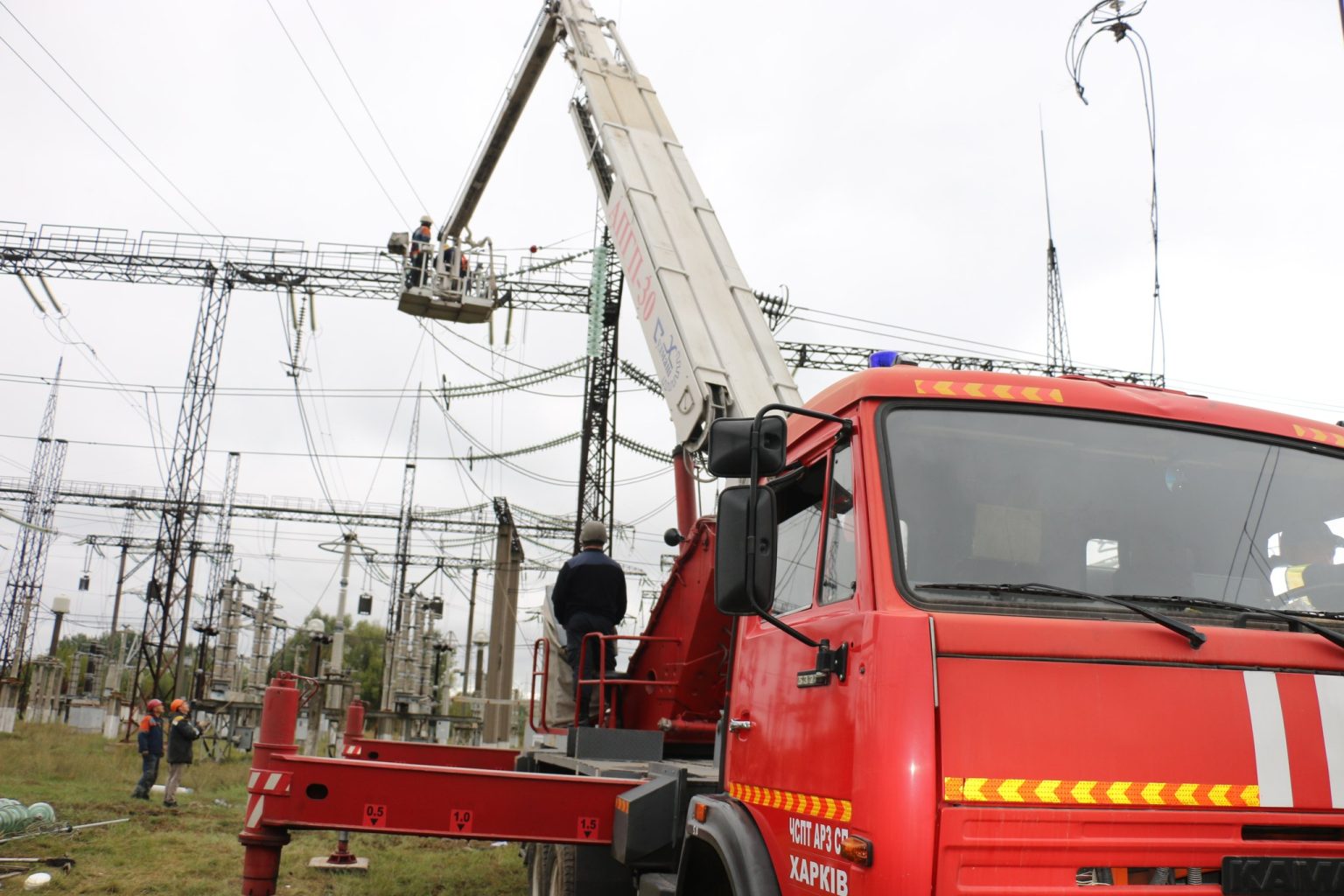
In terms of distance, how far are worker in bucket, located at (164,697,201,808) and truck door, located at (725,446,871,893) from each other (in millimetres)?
14969

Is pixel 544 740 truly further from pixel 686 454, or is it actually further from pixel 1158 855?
pixel 1158 855

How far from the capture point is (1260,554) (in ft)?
11.0

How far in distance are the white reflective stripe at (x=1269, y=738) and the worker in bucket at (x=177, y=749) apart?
16738 millimetres

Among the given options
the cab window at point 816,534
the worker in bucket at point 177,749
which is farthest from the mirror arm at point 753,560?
the worker in bucket at point 177,749

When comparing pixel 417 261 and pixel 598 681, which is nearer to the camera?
pixel 598 681

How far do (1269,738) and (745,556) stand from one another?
5.10ft

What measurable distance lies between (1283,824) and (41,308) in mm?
19547

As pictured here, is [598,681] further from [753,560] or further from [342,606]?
[342,606]

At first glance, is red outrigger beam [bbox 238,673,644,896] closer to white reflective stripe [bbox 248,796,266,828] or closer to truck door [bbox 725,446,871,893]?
white reflective stripe [bbox 248,796,266,828]

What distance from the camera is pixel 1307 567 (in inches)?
133

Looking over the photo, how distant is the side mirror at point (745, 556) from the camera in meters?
3.26

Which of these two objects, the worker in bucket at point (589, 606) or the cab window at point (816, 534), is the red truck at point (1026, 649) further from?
the worker in bucket at point (589, 606)

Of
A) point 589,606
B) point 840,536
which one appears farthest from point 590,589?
point 840,536

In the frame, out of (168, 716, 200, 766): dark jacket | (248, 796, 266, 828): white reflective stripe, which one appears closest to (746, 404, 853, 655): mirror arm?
(248, 796, 266, 828): white reflective stripe
